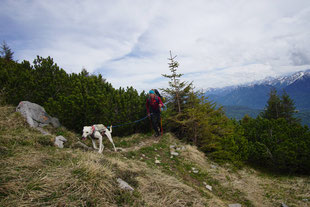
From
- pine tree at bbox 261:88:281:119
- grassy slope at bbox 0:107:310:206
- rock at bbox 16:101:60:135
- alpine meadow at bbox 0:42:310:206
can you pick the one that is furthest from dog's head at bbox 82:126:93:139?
pine tree at bbox 261:88:281:119

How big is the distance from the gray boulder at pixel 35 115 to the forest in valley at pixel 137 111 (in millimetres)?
334

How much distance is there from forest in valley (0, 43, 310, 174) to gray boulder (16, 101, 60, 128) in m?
0.33

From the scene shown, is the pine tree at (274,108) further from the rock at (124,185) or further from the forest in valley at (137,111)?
the rock at (124,185)

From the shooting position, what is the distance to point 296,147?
38.5 feet

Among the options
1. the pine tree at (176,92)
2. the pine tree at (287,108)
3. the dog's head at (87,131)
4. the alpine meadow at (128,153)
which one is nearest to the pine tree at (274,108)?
the pine tree at (287,108)

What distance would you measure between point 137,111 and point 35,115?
5215 millimetres

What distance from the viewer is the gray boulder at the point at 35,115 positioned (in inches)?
246

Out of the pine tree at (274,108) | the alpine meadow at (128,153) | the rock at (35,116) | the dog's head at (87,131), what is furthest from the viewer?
the pine tree at (274,108)

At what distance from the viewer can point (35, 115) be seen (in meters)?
6.69

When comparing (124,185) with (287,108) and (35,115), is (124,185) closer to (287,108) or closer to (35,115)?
(35,115)

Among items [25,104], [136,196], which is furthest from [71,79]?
[136,196]

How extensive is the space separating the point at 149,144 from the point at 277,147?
467 inches

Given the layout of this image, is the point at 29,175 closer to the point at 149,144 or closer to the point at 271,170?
the point at 149,144

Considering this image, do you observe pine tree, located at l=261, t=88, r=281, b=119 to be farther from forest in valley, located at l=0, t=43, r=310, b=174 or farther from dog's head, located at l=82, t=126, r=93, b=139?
dog's head, located at l=82, t=126, r=93, b=139
